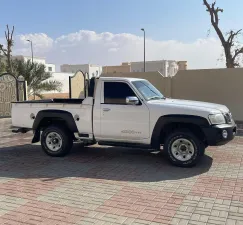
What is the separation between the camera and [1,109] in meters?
17.3

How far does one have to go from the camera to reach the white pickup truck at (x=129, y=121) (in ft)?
21.6

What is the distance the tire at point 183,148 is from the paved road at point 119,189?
0.63 ft

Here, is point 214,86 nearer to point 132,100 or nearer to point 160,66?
point 132,100

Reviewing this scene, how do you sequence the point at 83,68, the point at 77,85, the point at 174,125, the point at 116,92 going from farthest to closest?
the point at 83,68
the point at 77,85
the point at 116,92
the point at 174,125

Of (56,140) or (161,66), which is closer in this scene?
(56,140)

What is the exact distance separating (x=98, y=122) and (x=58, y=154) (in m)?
1.42

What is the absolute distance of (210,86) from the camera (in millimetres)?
13828

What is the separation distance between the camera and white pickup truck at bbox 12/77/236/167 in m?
6.59

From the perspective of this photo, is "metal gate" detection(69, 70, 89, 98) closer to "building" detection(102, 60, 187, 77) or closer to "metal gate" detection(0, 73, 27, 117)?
"metal gate" detection(0, 73, 27, 117)

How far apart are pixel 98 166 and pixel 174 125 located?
193 centimetres

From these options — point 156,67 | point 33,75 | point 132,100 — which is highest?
point 156,67

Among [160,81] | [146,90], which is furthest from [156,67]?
[146,90]

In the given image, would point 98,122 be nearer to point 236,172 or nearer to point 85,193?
point 85,193

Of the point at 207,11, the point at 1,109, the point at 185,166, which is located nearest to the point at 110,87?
the point at 185,166
